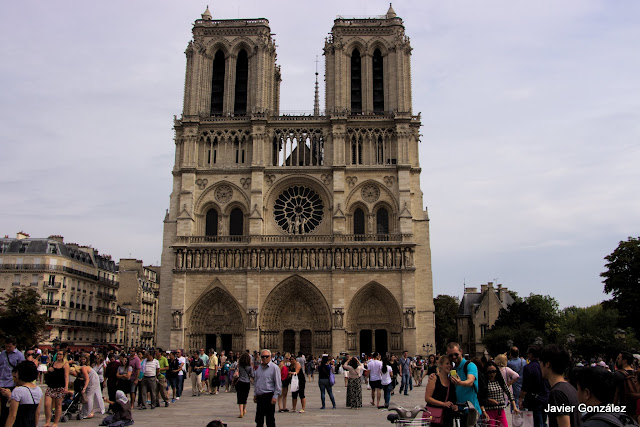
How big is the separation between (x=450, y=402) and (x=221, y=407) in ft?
29.6

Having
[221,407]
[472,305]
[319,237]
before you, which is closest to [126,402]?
[221,407]

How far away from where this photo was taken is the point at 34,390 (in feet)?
20.9

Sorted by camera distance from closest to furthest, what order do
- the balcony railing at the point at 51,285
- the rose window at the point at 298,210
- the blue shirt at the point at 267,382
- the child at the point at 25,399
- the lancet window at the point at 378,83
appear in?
the child at the point at 25,399, the blue shirt at the point at 267,382, the rose window at the point at 298,210, the lancet window at the point at 378,83, the balcony railing at the point at 51,285

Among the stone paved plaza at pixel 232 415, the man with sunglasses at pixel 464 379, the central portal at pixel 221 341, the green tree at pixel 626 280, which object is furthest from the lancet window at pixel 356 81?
the man with sunglasses at pixel 464 379

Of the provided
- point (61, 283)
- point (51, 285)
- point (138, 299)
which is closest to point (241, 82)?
point (61, 283)

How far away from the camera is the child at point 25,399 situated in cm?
618

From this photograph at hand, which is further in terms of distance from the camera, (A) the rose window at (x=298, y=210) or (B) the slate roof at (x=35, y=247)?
(B) the slate roof at (x=35, y=247)

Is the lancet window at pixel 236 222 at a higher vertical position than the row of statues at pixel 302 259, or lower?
higher

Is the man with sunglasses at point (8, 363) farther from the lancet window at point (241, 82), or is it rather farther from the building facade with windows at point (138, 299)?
the building facade with windows at point (138, 299)

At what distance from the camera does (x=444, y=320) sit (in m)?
56.8

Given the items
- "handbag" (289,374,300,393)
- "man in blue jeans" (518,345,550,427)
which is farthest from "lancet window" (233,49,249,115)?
"man in blue jeans" (518,345,550,427)

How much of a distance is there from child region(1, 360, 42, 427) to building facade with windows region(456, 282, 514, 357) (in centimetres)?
4133

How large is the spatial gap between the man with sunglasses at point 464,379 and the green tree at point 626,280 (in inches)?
977

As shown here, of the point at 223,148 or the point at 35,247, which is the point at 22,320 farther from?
the point at 223,148
